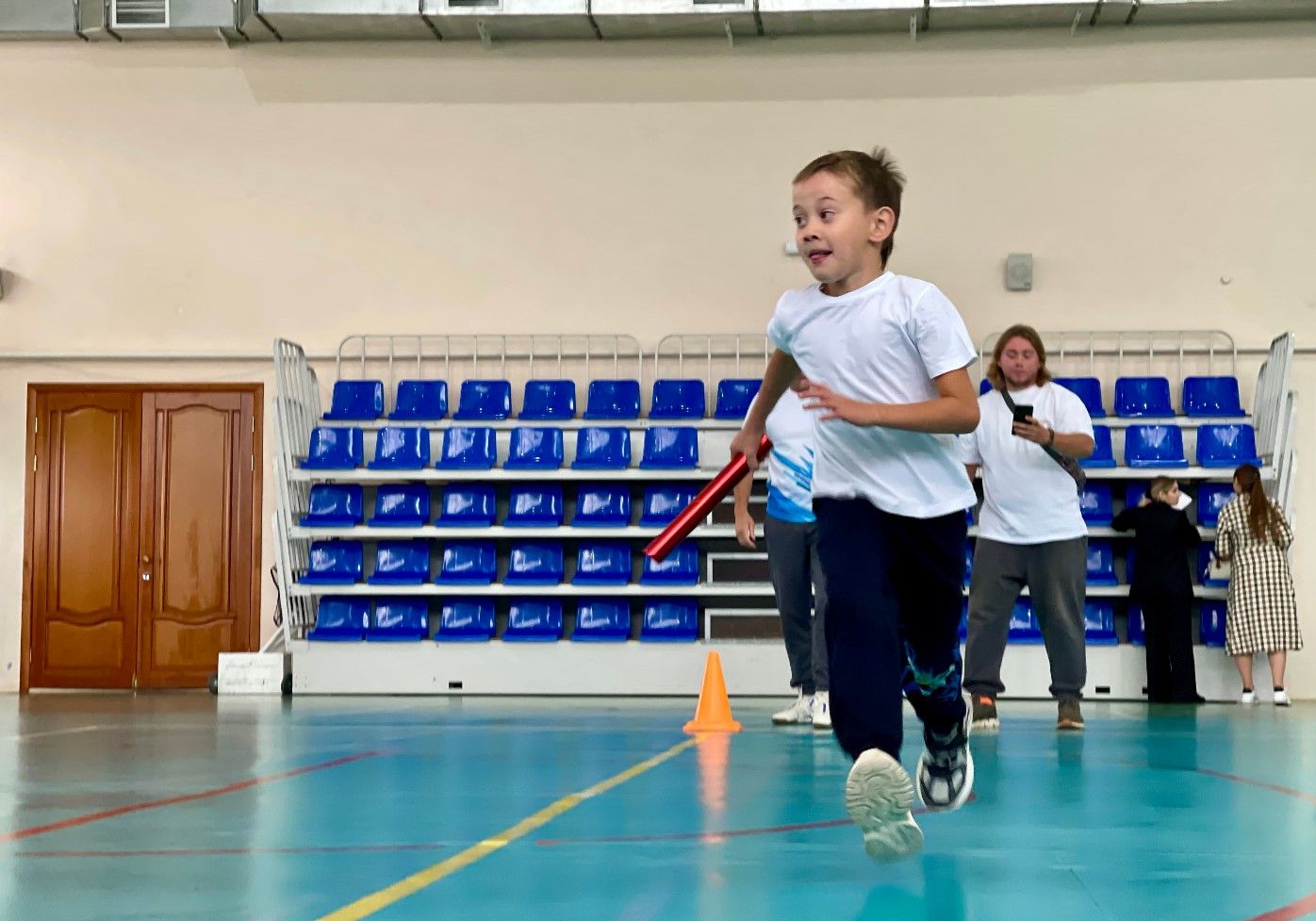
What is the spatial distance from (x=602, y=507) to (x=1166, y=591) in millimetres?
4109

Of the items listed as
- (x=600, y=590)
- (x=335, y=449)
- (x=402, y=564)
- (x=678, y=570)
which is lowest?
(x=600, y=590)

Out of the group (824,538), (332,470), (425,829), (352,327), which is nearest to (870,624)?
(824,538)

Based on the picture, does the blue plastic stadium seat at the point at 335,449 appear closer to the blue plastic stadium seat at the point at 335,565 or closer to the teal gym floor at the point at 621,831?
the blue plastic stadium seat at the point at 335,565

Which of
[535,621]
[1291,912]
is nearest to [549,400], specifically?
[535,621]

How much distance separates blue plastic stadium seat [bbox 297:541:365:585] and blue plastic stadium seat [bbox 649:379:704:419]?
8.29 feet

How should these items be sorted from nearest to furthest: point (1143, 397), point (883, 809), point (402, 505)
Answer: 1. point (883, 809)
2. point (1143, 397)
3. point (402, 505)

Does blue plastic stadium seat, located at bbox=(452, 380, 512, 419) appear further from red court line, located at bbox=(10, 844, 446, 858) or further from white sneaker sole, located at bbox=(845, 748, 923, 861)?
white sneaker sole, located at bbox=(845, 748, 923, 861)

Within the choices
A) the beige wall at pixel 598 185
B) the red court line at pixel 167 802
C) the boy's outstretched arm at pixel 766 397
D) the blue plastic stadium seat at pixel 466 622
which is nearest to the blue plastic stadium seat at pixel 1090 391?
the beige wall at pixel 598 185

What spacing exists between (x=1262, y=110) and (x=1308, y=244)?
1.14 metres

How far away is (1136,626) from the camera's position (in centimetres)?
1079

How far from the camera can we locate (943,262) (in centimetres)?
1193

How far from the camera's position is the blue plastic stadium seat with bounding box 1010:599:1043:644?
10547 millimetres

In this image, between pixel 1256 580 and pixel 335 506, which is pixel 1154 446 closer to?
pixel 1256 580

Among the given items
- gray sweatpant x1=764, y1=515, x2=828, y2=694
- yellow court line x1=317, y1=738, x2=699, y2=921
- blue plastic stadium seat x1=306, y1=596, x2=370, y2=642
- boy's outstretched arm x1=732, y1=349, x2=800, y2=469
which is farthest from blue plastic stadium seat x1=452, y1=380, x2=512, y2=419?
boy's outstretched arm x1=732, y1=349, x2=800, y2=469
